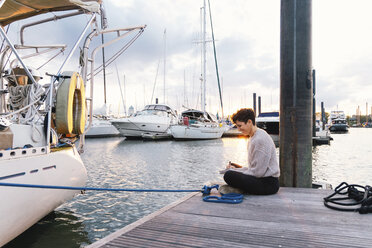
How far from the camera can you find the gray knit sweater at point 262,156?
3.96m

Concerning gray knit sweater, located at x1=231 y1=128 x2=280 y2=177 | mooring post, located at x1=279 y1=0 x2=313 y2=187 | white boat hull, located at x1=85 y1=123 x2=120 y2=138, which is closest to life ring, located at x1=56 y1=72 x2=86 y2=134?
gray knit sweater, located at x1=231 y1=128 x2=280 y2=177

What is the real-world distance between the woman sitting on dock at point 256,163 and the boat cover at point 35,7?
477cm

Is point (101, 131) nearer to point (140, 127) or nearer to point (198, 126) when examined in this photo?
point (140, 127)

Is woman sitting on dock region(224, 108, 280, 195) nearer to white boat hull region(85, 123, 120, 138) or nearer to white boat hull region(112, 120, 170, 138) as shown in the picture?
white boat hull region(112, 120, 170, 138)

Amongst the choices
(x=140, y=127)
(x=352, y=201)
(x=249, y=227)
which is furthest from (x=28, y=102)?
(x=140, y=127)

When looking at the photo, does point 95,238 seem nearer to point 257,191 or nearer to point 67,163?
point 67,163

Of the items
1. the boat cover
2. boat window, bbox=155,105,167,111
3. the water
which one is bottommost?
the water

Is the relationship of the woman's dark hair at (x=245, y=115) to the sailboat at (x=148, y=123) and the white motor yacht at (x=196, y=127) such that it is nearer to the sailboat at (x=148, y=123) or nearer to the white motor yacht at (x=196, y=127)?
the white motor yacht at (x=196, y=127)

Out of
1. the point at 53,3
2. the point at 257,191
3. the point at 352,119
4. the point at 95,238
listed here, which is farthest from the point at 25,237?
the point at 352,119

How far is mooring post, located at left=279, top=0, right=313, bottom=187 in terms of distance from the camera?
4.76 m

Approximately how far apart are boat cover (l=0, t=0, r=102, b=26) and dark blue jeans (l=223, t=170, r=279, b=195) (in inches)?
204

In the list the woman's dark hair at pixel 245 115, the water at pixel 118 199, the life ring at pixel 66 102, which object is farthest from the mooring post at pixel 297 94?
the life ring at pixel 66 102

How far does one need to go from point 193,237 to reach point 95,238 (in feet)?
11.3

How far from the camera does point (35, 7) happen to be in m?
6.77
